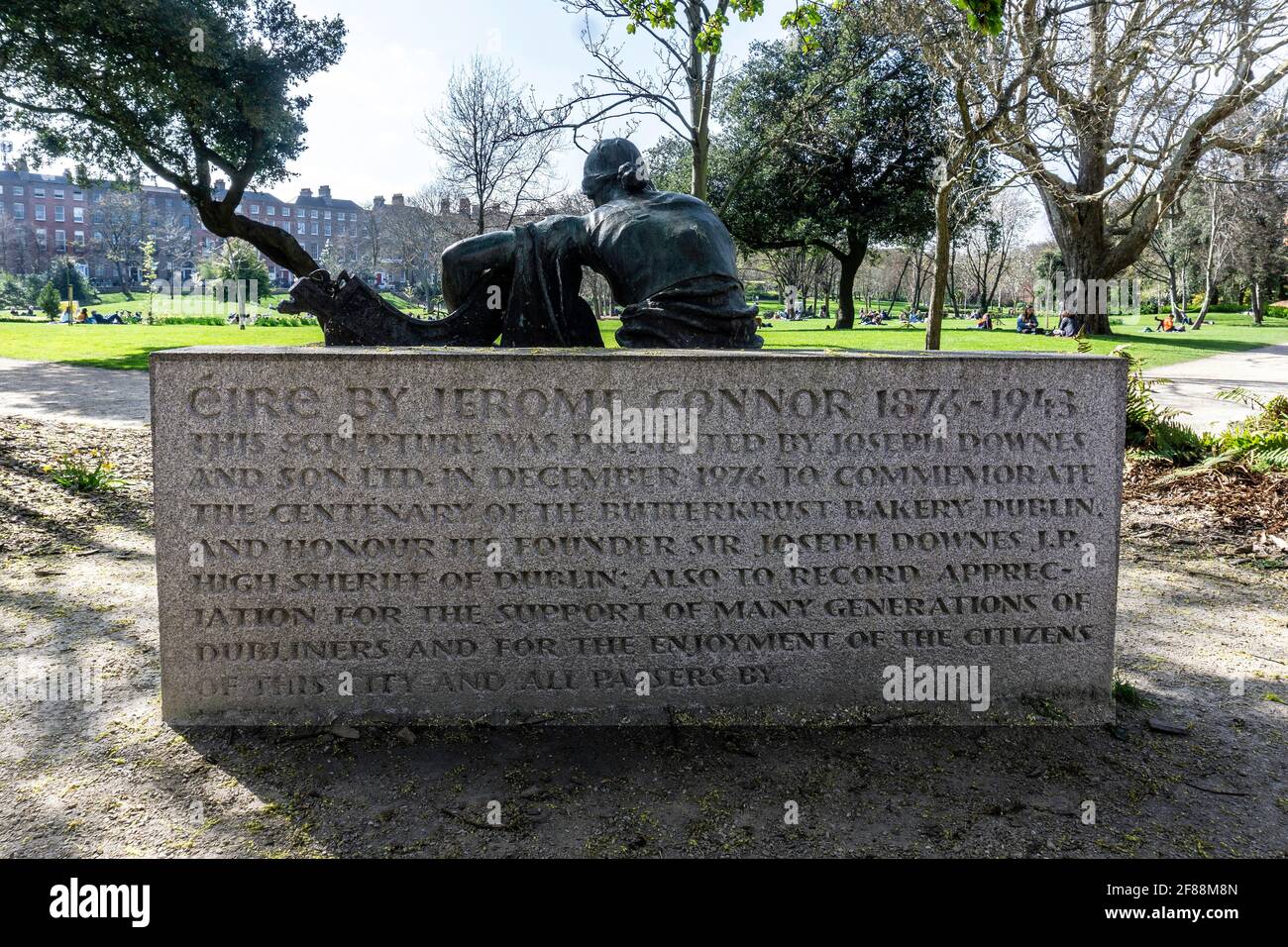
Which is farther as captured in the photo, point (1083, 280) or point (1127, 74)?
point (1083, 280)

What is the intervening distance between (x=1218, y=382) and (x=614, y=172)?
55.9 feet

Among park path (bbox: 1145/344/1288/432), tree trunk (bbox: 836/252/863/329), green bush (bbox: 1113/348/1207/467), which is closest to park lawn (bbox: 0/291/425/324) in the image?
tree trunk (bbox: 836/252/863/329)

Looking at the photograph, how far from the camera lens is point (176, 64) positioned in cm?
1612

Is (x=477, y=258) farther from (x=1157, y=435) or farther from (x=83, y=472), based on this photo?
(x=1157, y=435)

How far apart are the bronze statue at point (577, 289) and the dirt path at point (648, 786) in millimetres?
1890

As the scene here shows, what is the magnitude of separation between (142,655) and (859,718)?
354cm

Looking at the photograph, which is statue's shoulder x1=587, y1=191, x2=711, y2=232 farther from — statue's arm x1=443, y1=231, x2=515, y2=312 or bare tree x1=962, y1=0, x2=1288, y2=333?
bare tree x1=962, y1=0, x2=1288, y2=333

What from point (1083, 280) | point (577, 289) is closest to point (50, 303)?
point (1083, 280)

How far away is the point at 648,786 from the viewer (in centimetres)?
336

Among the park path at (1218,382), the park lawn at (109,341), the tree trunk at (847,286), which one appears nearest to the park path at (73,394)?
the park lawn at (109,341)

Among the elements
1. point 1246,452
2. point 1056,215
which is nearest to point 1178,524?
point 1246,452

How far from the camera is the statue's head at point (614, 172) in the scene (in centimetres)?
482

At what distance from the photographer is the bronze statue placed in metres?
4.38

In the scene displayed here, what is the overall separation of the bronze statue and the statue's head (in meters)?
0.10
